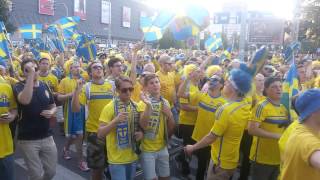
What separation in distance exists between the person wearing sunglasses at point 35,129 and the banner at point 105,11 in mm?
66450

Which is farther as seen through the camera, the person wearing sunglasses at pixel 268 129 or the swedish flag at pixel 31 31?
the swedish flag at pixel 31 31

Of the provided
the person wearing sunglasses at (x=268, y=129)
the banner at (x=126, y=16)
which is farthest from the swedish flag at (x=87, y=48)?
the banner at (x=126, y=16)

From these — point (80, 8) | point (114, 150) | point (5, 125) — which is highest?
point (80, 8)

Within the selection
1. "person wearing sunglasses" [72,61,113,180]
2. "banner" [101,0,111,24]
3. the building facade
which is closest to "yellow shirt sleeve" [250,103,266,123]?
"person wearing sunglasses" [72,61,113,180]

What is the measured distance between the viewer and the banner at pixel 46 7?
186ft

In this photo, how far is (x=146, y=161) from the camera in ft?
12.9

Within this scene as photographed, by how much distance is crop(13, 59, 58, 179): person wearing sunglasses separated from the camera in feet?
13.5

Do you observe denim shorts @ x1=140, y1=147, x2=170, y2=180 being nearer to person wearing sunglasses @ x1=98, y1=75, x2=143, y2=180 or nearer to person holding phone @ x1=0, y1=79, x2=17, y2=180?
person wearing sunglasses @ x1=98, y1=75, x2=143, y2=180

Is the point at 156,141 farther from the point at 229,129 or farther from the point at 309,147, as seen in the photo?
the point at 309,147

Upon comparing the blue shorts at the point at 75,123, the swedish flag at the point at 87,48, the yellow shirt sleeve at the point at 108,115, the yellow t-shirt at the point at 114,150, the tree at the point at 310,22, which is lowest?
the blue shorts at the point at 75,123

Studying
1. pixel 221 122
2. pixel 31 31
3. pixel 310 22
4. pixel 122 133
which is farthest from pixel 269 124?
pixel 310 22

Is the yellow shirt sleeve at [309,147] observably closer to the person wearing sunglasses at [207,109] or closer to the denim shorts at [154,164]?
the denim shorts at [154,164]

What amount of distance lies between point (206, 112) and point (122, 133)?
1484mm

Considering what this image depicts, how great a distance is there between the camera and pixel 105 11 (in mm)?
69438
